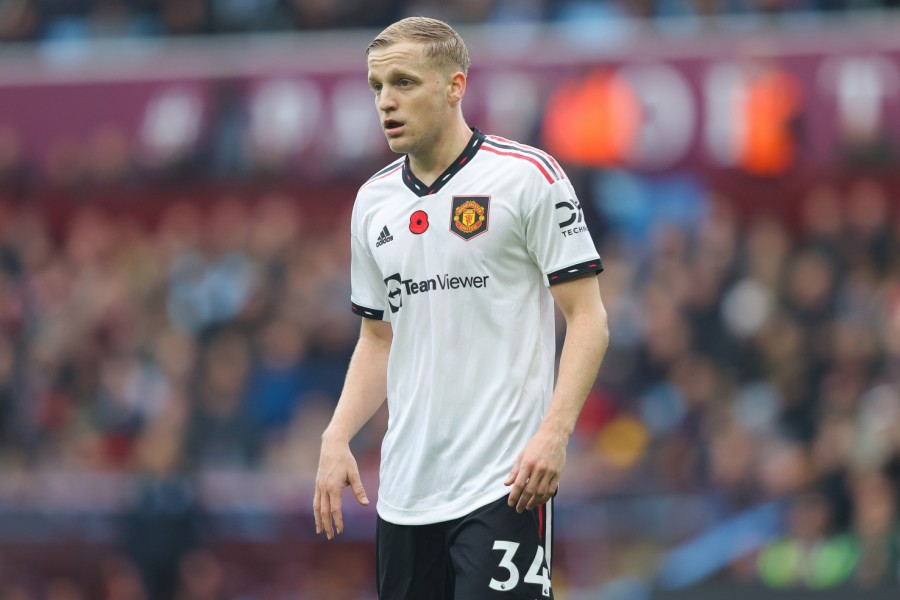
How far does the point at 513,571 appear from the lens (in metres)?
5.20

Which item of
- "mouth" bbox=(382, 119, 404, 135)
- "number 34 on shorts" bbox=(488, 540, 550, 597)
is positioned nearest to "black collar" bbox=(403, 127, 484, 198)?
"mouth" bbox=(382, 119, 404, 135)

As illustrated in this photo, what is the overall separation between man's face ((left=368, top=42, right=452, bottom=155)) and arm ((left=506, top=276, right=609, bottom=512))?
72 cm

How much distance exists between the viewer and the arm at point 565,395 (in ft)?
16.2

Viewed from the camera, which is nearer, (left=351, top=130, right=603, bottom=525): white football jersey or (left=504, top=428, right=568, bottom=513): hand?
(left=504, top=428, right=568, bottom=513): hand

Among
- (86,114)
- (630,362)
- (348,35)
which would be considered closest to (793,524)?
(630,362)

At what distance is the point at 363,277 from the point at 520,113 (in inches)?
419

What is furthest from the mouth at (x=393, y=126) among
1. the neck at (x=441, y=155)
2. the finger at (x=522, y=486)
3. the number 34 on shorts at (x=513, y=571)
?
the number 34 on shorts at (x=513, y=571)

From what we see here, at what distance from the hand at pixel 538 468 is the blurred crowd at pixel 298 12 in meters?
12.3

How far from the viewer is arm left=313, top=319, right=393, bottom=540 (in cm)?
541

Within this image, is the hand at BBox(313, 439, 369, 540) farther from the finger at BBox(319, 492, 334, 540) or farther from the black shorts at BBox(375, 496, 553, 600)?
the black shorts at BBox(375, 496, 553, 600)

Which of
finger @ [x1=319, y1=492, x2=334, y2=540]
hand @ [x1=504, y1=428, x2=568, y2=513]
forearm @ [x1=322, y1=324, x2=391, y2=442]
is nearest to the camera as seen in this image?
hand @ [x1=504, y1=428, x2=568, y2=513]

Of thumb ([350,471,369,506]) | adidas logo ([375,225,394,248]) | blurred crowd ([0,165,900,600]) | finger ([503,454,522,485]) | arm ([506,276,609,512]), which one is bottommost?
blurred crowd ([0,165,900,600])

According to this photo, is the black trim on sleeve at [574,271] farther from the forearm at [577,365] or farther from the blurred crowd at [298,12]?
the blurred crowd at [298,12]

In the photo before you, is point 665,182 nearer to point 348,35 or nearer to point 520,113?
point 520,113
